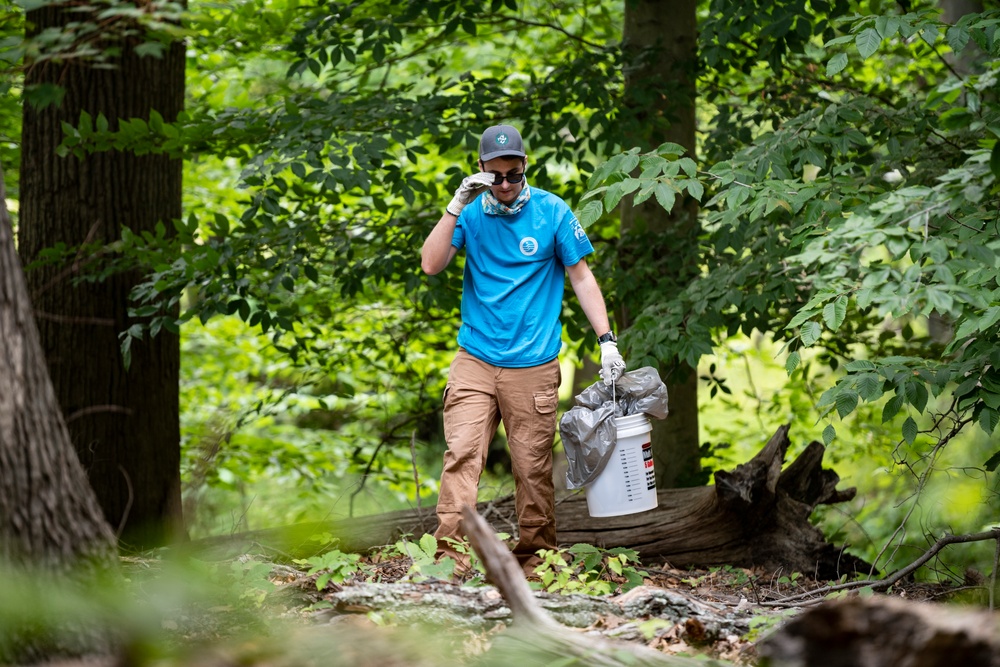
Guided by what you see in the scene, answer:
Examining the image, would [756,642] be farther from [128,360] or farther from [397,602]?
[128,360]

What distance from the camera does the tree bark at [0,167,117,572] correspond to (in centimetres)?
239

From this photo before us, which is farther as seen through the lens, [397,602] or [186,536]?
[186,536]

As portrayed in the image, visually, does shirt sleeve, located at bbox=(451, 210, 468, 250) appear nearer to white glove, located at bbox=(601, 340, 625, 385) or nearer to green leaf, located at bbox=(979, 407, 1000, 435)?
white glove, located at bbox=(601, 340, 625, 385)

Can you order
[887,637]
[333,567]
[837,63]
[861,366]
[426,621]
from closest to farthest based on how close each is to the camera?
[887,637] < [426,621] < [333,567] < [861,366] < [837,63]

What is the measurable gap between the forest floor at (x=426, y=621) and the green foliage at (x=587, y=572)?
1.39 feet

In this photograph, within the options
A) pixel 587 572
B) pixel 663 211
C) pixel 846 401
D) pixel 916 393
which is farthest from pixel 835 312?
pixel 663 211

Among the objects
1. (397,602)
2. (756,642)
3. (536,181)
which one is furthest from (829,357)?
(397,602)

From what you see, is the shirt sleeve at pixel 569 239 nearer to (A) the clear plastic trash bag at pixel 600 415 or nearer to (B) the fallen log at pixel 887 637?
(A) the clear plastic trash bag at pixel 600 415

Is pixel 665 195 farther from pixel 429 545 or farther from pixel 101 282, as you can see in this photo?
pixel 101 282

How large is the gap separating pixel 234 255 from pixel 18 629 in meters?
3.66

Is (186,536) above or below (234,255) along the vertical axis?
below

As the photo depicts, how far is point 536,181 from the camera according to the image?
6.21 m

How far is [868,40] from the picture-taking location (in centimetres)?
398

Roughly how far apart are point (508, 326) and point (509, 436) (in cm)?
59
